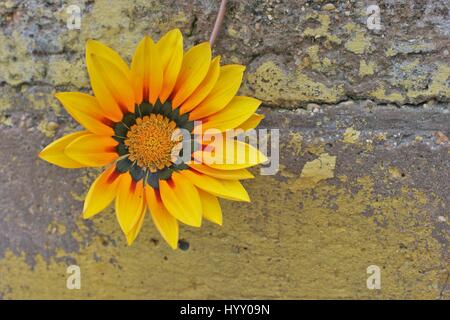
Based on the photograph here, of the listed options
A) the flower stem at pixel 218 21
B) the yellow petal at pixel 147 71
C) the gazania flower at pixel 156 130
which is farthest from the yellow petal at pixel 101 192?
the flower stem at pixel 218 21

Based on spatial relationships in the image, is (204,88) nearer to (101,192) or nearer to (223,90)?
(223,90)

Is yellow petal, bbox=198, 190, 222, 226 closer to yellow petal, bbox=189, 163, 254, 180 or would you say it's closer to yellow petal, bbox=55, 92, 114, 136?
yellow petal, bbox=189, 163, 254, 180

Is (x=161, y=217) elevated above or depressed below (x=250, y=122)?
below

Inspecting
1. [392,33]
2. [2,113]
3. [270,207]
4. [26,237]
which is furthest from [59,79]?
[392,33]

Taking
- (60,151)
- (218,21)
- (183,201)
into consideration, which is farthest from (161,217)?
(218,21)

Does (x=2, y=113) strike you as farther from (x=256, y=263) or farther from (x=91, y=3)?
(x=256, y=263)
